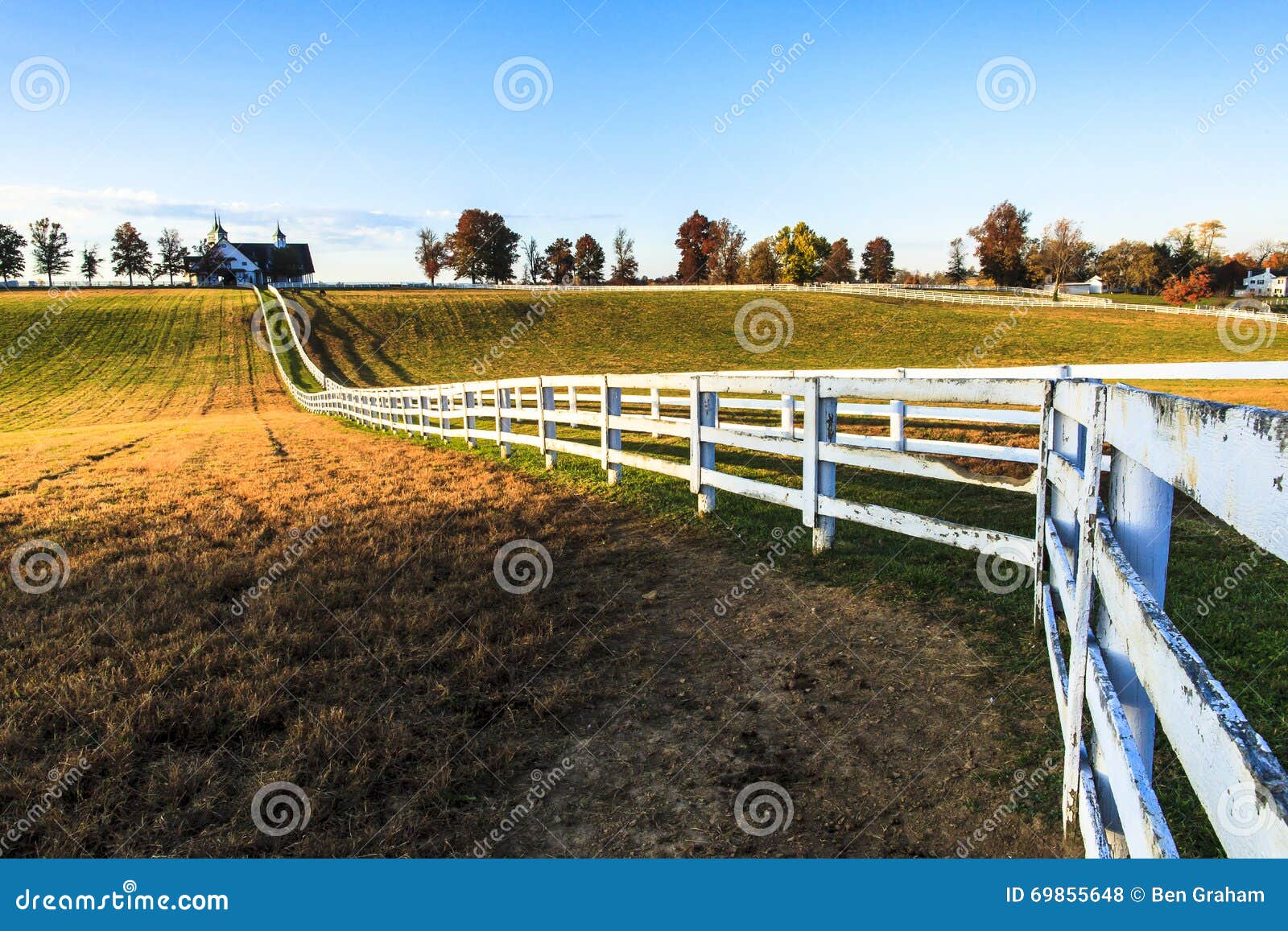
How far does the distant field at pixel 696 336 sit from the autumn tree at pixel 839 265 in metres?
58.9

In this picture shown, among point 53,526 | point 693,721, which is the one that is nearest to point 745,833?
point 693,721

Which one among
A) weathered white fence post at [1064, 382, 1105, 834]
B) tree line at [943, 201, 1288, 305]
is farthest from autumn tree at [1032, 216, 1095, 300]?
weathered white fence post at [1064, 382, 1105, 834]

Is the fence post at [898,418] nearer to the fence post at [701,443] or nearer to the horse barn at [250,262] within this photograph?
the fence post at [701,443]

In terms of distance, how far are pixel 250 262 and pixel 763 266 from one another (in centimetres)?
8257

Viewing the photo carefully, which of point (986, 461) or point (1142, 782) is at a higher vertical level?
point (1142, 782)

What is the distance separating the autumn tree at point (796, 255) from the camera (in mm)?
91375

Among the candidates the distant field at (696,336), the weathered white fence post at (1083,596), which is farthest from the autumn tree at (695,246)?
the weathered white fence post at (1083,596)

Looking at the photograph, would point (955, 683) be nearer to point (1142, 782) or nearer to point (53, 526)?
point (1142, 782)

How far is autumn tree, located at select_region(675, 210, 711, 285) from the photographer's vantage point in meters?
124

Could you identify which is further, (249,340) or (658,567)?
(249,340)

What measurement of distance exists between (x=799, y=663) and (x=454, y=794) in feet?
7.24

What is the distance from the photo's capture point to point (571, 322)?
57750 millimetres
